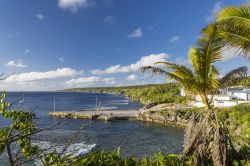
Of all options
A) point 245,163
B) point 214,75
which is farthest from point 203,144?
point 214,75

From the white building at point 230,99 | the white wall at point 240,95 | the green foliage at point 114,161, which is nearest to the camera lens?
the green foliage at point 114,161

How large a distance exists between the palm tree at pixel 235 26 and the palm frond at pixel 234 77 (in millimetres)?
1042

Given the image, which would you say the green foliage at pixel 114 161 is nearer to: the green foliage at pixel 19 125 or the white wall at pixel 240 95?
the green foliage at pixel 19 125

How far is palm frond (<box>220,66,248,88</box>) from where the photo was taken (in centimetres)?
1095

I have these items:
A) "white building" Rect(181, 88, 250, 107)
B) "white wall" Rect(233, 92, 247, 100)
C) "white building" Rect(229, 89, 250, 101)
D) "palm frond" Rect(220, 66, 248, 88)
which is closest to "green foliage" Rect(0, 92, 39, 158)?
"palm frond" Rect(220, 66, 248, 88)

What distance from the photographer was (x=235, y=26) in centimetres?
980

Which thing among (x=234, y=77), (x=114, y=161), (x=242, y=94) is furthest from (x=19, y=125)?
(x=242, y=94)

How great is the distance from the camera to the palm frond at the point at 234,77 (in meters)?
10.9

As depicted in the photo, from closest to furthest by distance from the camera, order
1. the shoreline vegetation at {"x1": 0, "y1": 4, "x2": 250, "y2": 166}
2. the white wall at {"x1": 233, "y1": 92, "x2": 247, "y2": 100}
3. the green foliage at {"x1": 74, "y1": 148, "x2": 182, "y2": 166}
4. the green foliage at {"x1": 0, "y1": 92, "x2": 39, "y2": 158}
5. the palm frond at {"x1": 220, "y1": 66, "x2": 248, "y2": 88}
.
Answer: the green foliage at {"x1": 0, "y1": 92, "x2": 39, "y2": 158} → the green foliage at {"x1": 74, "y1": 148, "x2": 182, "y2": 166} → the shoreline vegetation at {"x1": 0, "y1": 4, "x2": 250, "y2": 166} → the palm frond at {"x1": 220, "y1": 66, "x2": 248, "y2": 88} → the white wall at {"x1": 233, "y1": 92, "x2": 247, "y2": 100}

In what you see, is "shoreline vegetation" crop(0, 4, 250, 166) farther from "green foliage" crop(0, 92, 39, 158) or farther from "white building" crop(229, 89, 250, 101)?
"white building" crop(229, 89, 250, 101)

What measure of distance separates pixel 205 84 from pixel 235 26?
2570 millimetres

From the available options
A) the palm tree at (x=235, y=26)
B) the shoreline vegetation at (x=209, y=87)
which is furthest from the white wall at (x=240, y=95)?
the palm tree at (x=235, y=26)

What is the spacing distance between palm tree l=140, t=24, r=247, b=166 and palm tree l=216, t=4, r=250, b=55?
30cm

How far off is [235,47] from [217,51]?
0.68 metres
